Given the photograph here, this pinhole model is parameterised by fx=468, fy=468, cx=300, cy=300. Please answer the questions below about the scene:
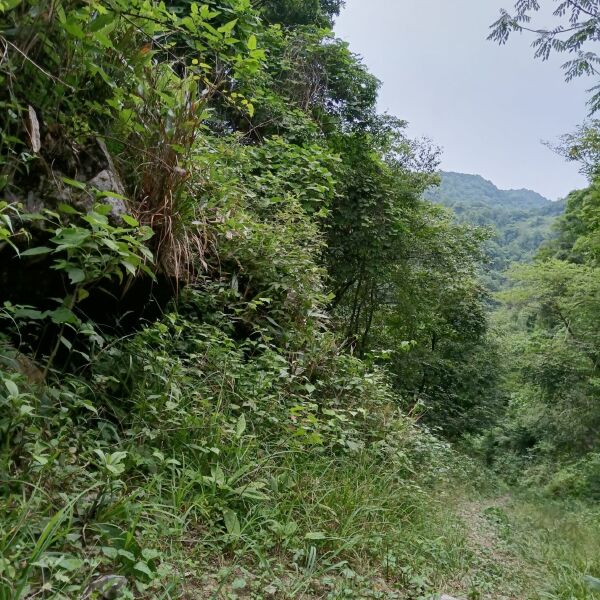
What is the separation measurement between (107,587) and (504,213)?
7240 centimetres

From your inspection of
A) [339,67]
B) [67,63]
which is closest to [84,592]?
[67,63]

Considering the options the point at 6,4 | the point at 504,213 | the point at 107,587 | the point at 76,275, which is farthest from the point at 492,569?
the point at 504,213

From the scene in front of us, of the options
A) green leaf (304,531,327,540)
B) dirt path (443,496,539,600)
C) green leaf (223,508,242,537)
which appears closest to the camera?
green leaf (223,508,242,537)

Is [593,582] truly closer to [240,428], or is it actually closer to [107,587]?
[107,587]

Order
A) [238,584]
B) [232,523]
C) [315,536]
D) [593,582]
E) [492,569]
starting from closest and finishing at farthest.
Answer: [593,582]
[238,584]
[232,523]
[315,536]
[492,569]

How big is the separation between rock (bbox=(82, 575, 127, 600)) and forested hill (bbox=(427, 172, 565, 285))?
13774 mm

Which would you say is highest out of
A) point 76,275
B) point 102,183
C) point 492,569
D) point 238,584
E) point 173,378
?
point 102,183

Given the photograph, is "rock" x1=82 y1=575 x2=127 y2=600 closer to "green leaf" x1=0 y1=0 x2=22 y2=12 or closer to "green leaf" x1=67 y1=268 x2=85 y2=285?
"green leaf" x1=67 y1=268 x2=85 y2=285

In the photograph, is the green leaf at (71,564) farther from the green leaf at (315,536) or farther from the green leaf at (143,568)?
the green leaf at (315,536)

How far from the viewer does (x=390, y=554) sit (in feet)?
7.70

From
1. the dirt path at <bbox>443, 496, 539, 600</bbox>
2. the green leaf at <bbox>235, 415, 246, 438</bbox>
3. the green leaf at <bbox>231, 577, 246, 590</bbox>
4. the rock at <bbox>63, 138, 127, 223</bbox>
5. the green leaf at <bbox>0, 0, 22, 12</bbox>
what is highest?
the green leaf at <bbox>0, 0, 22, 12</bbox>

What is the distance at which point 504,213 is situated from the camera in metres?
66.2

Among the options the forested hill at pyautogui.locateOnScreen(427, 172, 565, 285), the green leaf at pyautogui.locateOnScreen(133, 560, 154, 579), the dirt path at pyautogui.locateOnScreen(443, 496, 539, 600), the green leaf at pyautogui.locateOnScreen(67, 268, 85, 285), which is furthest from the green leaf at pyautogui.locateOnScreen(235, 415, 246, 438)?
the forested hill at pyautogui.locateOnScreen(427, 172, 565, 285)

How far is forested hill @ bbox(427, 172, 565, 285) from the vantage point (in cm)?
4113
